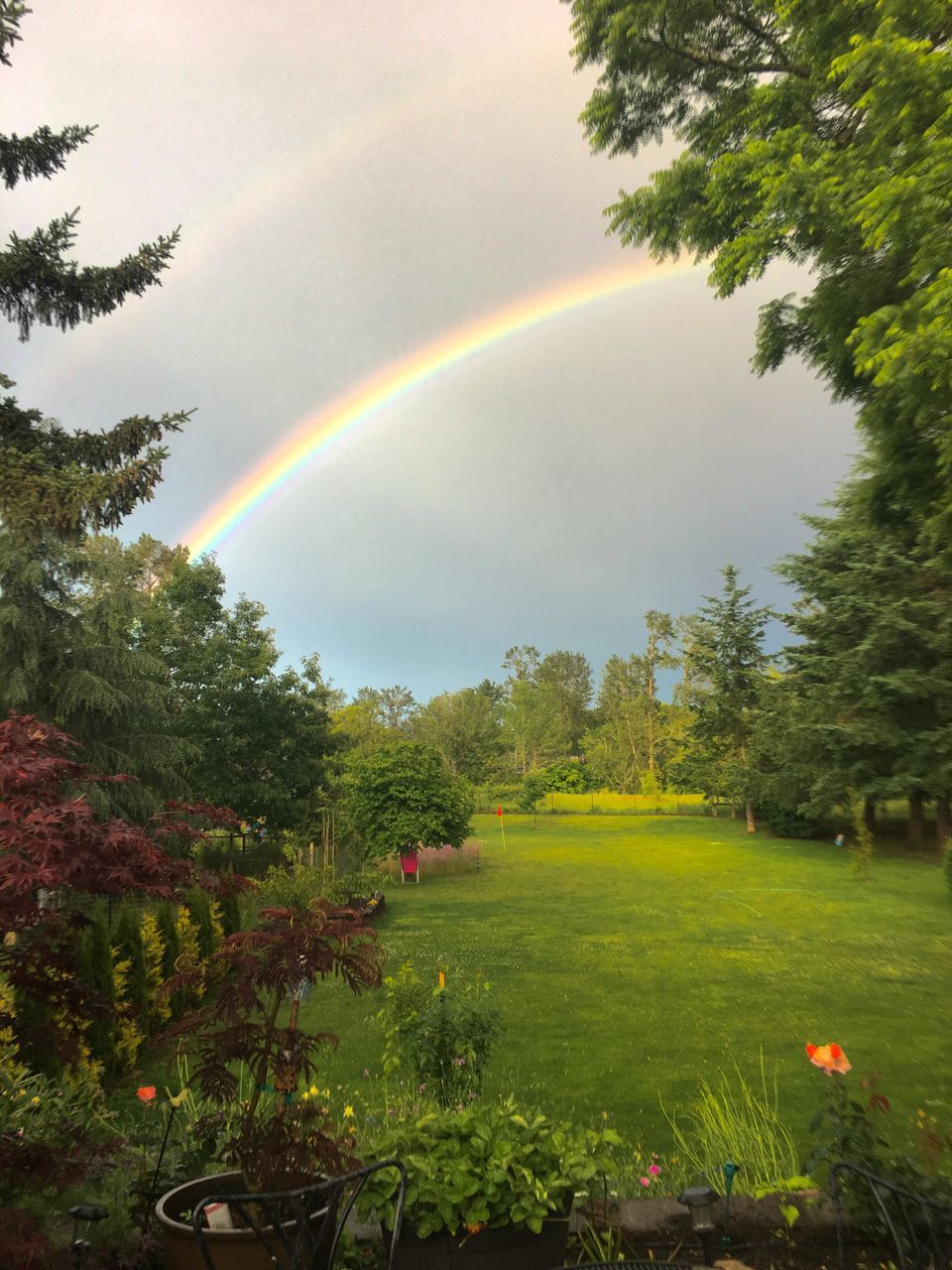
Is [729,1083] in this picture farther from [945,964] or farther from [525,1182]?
[945,964]

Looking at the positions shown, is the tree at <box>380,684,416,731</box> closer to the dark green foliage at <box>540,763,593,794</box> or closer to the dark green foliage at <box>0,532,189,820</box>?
the dark green foliage at <box>540,763,593,794</box>

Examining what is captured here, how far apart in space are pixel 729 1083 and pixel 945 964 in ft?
18.3

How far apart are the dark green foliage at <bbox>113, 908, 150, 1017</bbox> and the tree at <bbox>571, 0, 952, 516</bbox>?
7185 mm

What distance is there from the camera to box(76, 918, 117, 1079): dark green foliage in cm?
547

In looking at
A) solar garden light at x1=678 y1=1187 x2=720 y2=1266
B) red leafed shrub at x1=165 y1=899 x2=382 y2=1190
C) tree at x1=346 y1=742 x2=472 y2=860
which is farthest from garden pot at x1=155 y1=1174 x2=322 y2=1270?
tree at x1=346 y1=742 x2=472 y2=860

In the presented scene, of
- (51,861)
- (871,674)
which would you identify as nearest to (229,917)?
(51,861)

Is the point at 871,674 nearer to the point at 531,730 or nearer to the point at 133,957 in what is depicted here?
the point at 133,957

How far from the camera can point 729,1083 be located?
556 cm

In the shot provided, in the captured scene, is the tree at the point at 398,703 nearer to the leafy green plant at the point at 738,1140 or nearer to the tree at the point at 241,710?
the tree at the point at 241,710

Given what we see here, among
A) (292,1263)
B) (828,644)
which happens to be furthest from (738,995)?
(828,644)

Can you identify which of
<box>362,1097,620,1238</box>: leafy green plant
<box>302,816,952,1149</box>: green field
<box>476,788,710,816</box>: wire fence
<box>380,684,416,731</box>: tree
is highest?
<box>380,684,416,731</box>: tree

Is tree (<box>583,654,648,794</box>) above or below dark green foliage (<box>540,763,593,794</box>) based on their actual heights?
above

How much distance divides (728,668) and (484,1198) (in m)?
27.0

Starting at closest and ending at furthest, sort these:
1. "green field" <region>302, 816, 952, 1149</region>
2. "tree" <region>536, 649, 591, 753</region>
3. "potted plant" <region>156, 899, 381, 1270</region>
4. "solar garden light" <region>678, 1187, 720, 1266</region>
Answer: "potted plant" <region>156, 899, 381, 1270</region>, "solar garden light" <region>678, 1187, 720, 1266</region>, "green field" <region>302, 816, 952, 1149</region>, "tree" <region>536, 649, 591, 753</region>
